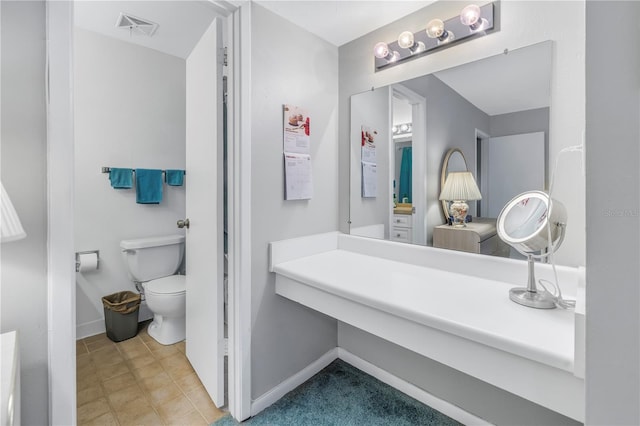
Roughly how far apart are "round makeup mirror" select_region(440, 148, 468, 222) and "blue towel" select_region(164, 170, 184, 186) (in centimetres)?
221

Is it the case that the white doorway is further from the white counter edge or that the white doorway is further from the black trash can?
the black trash can

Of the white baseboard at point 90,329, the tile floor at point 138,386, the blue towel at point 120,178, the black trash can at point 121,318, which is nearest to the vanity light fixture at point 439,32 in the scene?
the tile floor at point 138,386

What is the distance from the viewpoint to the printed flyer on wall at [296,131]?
165 cm

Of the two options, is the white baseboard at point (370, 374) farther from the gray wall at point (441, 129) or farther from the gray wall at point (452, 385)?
the gray wall at point (441, 129)

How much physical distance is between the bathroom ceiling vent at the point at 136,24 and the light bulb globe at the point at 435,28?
74.9 inches

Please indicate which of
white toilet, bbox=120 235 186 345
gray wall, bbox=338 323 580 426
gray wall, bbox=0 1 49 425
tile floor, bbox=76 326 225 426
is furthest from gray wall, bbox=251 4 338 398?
white toilet, bbox=120 235 186 345

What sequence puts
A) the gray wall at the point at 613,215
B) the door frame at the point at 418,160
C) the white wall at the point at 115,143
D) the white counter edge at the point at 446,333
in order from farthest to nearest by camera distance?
1. the white wall at the point at 115,143
2. the door frame at the point at 418,160
3. the white counter edge at the point at 446,333
4. the gray wall at the point at 613,215

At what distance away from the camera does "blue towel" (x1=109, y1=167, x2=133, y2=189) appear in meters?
2.31

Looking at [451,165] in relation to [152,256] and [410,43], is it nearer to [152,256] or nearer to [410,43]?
[410,43]

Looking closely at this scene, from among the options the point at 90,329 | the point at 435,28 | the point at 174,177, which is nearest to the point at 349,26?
the point at 435,28

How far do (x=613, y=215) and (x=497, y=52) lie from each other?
49.4 inches

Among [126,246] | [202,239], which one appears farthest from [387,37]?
[126,246]

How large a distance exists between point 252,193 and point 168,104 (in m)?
1.76

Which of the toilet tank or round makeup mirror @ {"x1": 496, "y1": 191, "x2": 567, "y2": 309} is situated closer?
round makeup mirror @ {"x1": 496, "y1": 191, "x2": 567, "y2": 309}
